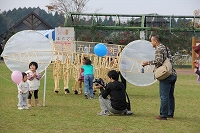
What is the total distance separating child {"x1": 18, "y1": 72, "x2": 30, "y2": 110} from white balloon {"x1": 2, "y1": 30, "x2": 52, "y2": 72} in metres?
2.06

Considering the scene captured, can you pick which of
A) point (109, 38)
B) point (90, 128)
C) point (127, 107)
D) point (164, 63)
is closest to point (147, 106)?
point (127, 107)

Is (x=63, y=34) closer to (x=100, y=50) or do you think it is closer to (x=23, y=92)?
(x=100, y=50)

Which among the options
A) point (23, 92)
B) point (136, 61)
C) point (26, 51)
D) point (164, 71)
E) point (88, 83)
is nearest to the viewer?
point (164, 71)

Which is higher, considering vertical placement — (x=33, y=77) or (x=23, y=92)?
(x=33, y=77)

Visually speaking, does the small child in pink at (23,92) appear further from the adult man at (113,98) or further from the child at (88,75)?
the child at (88,75)

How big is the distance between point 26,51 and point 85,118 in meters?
4.03

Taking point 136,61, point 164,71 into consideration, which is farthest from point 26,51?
point 164,71

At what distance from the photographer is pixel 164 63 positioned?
9.12 metres

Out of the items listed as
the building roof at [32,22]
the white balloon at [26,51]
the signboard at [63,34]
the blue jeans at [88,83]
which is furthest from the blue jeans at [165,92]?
the building roof at [32,22]

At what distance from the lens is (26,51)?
1243cm

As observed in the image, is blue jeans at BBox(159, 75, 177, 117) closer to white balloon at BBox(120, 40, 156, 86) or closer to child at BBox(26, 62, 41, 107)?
child at BBox(26, 62, 41, 107)

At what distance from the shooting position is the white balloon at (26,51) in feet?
40.1

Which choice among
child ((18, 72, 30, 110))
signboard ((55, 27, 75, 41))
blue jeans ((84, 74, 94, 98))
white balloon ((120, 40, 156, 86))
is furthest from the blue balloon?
signboard ((55, 27, 75, 41))

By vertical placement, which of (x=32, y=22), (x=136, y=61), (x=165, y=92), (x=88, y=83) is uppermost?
(x=32, y=22)
